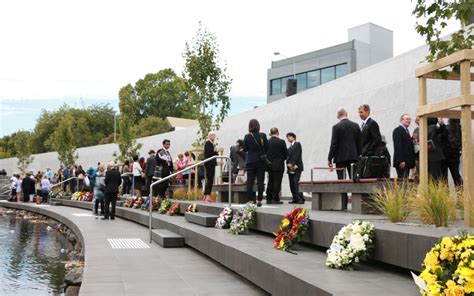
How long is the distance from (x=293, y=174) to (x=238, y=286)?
5019mm

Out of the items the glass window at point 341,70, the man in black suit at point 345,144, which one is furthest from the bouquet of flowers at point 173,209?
the glass window at point 341,70

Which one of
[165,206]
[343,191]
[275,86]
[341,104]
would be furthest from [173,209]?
[275,86]

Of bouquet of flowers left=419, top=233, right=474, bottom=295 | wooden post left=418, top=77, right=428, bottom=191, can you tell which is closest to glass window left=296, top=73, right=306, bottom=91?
wooden post left=418, top=77, right=428, bottom=191

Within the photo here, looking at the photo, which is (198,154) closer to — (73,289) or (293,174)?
(293,174)

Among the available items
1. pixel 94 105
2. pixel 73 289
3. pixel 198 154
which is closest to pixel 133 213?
pixel 198 154

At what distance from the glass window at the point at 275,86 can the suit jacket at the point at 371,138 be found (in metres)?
46.0

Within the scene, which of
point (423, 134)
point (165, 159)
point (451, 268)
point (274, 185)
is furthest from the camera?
point (165, 159)

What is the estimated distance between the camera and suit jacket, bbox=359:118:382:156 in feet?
24.1

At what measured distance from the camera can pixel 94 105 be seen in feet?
253

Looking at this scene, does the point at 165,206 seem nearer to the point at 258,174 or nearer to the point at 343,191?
the point at 258,174

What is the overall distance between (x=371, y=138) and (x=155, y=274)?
3447mm

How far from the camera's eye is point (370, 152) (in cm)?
743

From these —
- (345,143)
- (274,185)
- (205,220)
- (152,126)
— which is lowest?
(205,220)

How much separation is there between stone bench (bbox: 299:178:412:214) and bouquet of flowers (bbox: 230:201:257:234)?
0.95m
